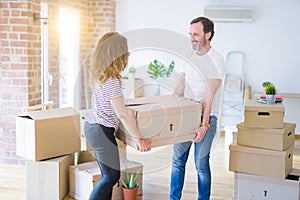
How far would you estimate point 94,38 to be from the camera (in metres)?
5.79

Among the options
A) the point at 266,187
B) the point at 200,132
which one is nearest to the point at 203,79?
the point at 200,132

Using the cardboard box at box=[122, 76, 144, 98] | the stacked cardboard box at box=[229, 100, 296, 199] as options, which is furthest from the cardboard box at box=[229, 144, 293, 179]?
the cardboard box at box=[122, 76, 144, 98]

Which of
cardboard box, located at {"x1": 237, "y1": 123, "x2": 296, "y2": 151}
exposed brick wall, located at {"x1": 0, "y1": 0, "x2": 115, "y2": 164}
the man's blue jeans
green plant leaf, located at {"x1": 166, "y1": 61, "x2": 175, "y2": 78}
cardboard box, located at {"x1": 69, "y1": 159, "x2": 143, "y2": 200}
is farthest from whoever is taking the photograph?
green plant leaf, located at {"x1": 166, "y1": 61, "x2": 175, "y2": 78}

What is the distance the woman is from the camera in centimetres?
235

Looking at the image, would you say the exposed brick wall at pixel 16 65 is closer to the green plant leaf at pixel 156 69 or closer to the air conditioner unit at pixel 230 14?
the green plant leaf at pixel 156 69

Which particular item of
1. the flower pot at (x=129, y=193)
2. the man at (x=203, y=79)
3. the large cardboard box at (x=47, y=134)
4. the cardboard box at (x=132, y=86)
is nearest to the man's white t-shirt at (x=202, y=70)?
the man at (x=203, y=79)

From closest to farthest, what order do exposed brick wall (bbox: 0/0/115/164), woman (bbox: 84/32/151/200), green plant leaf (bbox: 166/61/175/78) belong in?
woman (bbox: 84/32/151/200) < exposed brick wall (bbox: 0/0/115/164) < green plant leaf (bbox: 166/61/175/78)

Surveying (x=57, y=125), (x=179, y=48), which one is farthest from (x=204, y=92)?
(x=179, y=48)

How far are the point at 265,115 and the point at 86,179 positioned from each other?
136 cm

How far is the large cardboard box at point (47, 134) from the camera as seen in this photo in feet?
10.2

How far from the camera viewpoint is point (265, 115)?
2992 millimetres

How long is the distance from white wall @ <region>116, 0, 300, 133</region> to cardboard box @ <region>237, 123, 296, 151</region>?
2.63m

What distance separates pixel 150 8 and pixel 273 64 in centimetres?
181

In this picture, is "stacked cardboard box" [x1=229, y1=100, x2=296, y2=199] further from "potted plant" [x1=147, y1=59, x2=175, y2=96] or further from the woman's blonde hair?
"potted plant" [x1=147, y1=59, x2=175, y2=96]
